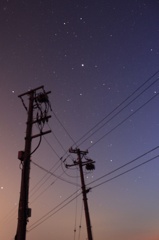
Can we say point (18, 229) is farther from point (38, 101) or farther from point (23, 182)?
point (38, 101)

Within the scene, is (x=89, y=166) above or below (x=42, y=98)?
above

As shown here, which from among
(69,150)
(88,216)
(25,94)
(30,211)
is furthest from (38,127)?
(69,150)

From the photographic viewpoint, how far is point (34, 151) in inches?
404

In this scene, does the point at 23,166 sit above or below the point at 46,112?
below

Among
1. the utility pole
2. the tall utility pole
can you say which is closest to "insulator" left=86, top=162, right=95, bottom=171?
the utility pole

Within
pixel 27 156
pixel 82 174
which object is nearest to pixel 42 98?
pixel 27 156

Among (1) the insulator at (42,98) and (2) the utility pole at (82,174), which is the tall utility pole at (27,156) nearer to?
(1) the insulator at (42,98)

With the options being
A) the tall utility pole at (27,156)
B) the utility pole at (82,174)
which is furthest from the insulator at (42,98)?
the utility pole at (82,174)

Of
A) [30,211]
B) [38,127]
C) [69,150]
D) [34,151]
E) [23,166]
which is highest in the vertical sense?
[69,150]

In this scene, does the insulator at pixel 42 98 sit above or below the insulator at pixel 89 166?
below

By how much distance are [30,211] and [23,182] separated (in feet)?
3.34

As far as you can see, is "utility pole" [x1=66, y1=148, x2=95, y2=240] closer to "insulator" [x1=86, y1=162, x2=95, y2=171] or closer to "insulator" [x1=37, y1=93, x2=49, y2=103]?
"insulator" [x1=86, y1=162, x2=95, y2=171]

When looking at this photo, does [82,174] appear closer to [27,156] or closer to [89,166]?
[89,166]

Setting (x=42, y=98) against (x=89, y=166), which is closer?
(x=42, y=98)
